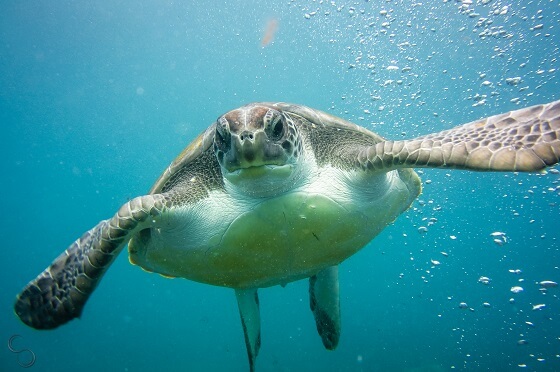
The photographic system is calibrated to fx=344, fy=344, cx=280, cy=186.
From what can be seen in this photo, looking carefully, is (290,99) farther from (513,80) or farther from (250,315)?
(250,315)

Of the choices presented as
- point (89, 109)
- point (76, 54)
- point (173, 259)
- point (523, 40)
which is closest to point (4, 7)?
point (76, 54)

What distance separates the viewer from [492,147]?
80.7 inches

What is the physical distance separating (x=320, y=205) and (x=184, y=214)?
3.64 ft

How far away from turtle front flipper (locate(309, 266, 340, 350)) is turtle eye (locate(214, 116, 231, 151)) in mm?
2333

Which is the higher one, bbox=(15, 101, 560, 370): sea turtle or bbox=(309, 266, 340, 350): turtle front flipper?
bbox=(15, 101, 560, 370): sea turtle

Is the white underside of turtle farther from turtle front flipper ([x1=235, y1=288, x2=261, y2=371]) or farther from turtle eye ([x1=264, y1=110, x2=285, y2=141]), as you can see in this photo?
turtle front flipper ([x1=235, y1=288, x2=261, y2=371])

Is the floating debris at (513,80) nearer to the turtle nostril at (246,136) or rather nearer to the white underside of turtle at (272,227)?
the white underside of turtle at (272,227)

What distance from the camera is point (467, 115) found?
25516 millimetres

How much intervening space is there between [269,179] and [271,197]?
366 mm

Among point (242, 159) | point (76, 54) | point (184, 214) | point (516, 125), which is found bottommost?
point (184, 214)

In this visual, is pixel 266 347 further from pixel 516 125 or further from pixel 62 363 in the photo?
pixel 516 125

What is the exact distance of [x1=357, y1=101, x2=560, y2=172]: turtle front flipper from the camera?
1881 millimetres

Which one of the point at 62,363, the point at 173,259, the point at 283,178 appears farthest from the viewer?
the point at 62,363

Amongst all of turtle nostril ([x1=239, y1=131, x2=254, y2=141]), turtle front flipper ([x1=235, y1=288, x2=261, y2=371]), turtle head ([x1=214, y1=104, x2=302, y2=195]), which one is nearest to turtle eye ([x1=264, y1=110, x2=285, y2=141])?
turtle head ([x1=214, y1=104, x2=302, y2=195])
